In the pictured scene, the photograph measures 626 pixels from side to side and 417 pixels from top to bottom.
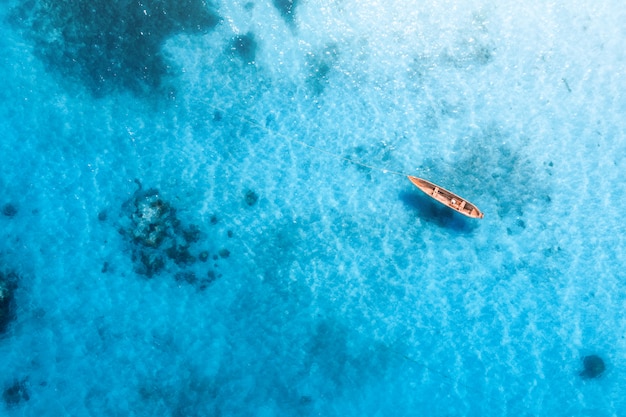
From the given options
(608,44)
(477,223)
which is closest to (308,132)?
(477,223)

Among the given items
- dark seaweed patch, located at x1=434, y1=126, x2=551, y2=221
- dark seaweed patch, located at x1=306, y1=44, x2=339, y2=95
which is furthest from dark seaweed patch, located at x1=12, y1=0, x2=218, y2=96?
dark seaweed patch, located at x1=434, y1=126, x2=551, y2=221

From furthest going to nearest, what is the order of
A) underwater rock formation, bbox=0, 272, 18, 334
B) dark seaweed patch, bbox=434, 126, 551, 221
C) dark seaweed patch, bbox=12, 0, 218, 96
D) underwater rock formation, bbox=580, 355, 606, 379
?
dark seaweed patch, bbox=12, 0, 218, 96 → dark seaweed patch, bbox=434, 126, 551, 221 → underwater rock formation, bbox=580, 355, 606, 379 → underwater rock formation, bbox=0, 272, 18, 334

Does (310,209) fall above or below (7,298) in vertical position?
above

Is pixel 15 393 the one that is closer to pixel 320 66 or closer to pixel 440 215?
pixel 320 66

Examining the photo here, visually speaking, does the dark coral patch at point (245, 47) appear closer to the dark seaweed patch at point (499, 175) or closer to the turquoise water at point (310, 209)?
the turquoise water at point (310, 209)

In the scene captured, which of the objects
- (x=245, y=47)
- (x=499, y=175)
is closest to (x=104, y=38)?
(x=245, y=47)

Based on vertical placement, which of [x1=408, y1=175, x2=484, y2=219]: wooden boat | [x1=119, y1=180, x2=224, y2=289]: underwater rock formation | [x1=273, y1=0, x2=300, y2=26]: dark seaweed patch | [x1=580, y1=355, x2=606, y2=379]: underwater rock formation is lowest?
[x1=119, y1=180, x2=224, y2=289]: underwater rock formation

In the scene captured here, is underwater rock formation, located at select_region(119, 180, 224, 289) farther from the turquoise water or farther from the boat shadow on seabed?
the boat shadow on seabed
